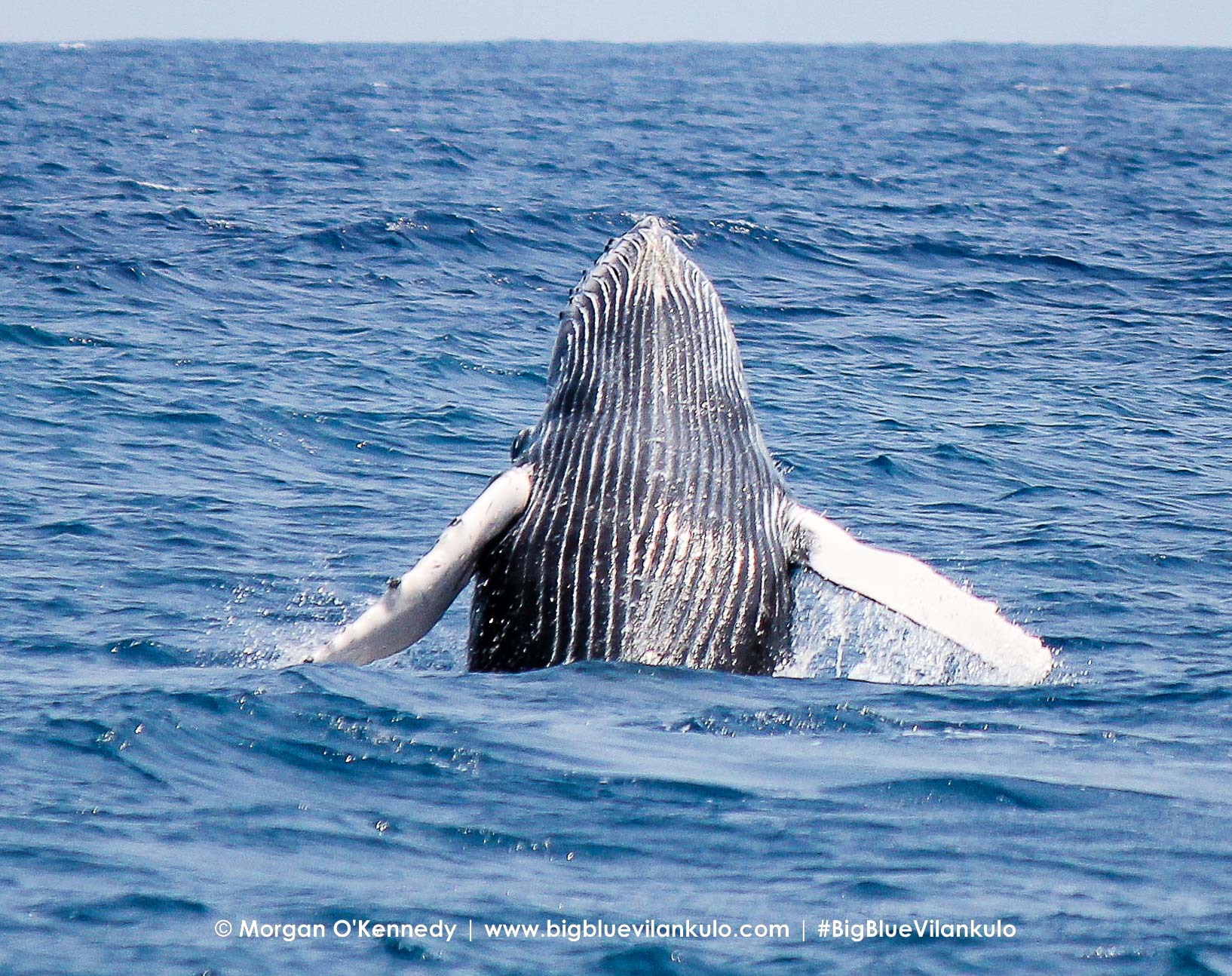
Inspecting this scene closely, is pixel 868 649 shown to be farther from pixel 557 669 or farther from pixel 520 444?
pixel 520 444

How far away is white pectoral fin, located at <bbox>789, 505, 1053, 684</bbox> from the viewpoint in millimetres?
10539

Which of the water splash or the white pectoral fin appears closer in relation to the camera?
the white pectoral fin

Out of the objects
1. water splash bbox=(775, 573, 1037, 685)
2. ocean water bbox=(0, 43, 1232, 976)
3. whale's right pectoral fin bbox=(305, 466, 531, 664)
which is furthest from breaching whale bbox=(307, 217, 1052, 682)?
ocean water bbox=(0, 43, 1232, 976)

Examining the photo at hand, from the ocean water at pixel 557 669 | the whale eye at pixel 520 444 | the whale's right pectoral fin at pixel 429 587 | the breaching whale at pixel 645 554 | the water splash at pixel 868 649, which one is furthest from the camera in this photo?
the whale eye at pixel 520 444

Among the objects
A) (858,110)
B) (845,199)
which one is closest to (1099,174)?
(845,199)

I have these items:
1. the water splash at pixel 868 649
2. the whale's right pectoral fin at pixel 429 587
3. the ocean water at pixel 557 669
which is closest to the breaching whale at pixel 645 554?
the whale's right pectoral fin at pixel 429 587

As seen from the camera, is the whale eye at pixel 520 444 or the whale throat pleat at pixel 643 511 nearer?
the whale throat pleat at pixel 643 511

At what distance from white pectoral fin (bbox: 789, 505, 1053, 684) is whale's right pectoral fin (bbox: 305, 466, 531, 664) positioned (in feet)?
6.49

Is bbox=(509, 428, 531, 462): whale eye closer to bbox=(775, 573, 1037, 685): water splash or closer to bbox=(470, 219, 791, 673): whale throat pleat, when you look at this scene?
bbox=(470, 219, 791, 673): whale throat pleat

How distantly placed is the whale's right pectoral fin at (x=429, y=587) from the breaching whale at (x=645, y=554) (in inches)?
0.4

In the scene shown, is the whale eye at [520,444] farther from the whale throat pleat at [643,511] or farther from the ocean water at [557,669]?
the ocean water at [557,669]

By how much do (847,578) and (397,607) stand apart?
2.86 m

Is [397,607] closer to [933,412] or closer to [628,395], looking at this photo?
[628,395]

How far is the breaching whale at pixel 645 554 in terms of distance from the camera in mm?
10492
